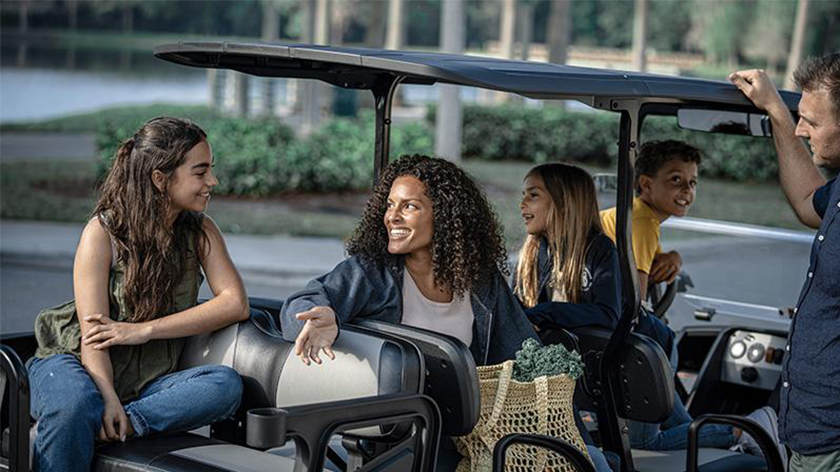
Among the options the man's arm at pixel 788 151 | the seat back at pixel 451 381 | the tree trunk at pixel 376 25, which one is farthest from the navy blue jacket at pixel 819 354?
the tree trunk at pixel 376 25

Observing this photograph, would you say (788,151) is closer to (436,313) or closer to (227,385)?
(436,313)

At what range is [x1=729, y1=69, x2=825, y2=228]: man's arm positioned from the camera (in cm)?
340

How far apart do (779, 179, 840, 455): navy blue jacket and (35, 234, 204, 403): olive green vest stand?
5.71ft

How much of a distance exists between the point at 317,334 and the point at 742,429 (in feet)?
4.53

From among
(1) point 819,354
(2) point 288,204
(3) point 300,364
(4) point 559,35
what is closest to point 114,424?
(3) point 300,364

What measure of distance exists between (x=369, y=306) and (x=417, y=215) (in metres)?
0.30

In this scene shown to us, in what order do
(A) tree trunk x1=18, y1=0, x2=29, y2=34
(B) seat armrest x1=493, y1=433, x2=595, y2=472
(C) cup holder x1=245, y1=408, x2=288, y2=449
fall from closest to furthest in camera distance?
(C) cup holder x1=245, y1=408, x2=288, y2=449 → (B) seat armrest x1=493, y1=433, x2=595, y2=472 → (A) tree trunk x1=18, y1=0, x2=29, y2=34

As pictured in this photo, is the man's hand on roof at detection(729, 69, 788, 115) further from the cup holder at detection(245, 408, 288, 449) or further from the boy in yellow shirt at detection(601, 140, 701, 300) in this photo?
the cup holder at detection(245, 408, 288, 449)

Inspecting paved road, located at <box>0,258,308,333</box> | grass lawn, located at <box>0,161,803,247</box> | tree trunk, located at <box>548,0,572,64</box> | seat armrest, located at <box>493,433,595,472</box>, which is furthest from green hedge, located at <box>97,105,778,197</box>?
seat armrest, located at <box>493,433,595,472</box>

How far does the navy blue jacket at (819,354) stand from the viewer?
2891mm

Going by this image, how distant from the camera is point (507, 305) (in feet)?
11.9

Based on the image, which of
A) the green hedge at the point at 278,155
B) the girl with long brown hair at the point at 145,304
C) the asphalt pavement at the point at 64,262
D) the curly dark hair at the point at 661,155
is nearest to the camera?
the girl with long brown hair at the point at 145,304

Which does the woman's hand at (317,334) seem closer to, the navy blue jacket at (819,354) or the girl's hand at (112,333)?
the girl's hand at (112,333)

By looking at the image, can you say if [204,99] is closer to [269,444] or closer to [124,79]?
[124,79]
